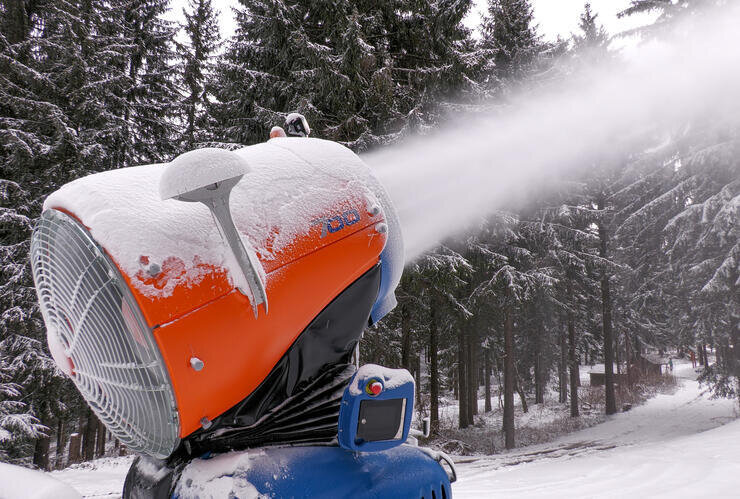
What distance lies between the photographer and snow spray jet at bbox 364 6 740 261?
5.64 meters

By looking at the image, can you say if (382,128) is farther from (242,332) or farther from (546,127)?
(242,332)

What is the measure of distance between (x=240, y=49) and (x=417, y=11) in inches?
192

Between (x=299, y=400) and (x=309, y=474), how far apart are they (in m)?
0.22

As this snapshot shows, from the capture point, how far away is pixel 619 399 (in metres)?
25.0

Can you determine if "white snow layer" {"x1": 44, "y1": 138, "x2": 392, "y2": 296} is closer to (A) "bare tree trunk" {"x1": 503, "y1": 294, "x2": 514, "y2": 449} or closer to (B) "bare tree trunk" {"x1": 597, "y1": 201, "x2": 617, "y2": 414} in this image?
(A) "bare tree trunk" {"x1": 503, "y1": 294, "x2": 514, "y2": 449}

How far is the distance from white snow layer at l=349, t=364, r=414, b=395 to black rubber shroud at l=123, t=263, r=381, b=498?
13 cm

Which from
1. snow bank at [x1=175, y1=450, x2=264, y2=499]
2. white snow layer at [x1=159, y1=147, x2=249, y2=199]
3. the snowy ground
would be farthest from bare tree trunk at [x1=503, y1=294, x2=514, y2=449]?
white snow layer at [x1=159, y1=147, x2=249, y2=199]

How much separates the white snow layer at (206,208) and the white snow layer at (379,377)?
0.47 metres

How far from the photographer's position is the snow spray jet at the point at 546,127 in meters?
5.64

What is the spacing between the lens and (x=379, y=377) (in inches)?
55.8

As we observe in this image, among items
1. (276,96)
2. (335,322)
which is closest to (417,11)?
(276,96)

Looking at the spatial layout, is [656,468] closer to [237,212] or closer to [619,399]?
[237,212]

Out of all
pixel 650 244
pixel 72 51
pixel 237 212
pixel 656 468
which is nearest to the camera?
pixel 237 212

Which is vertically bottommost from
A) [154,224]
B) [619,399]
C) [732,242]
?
[619,399]
